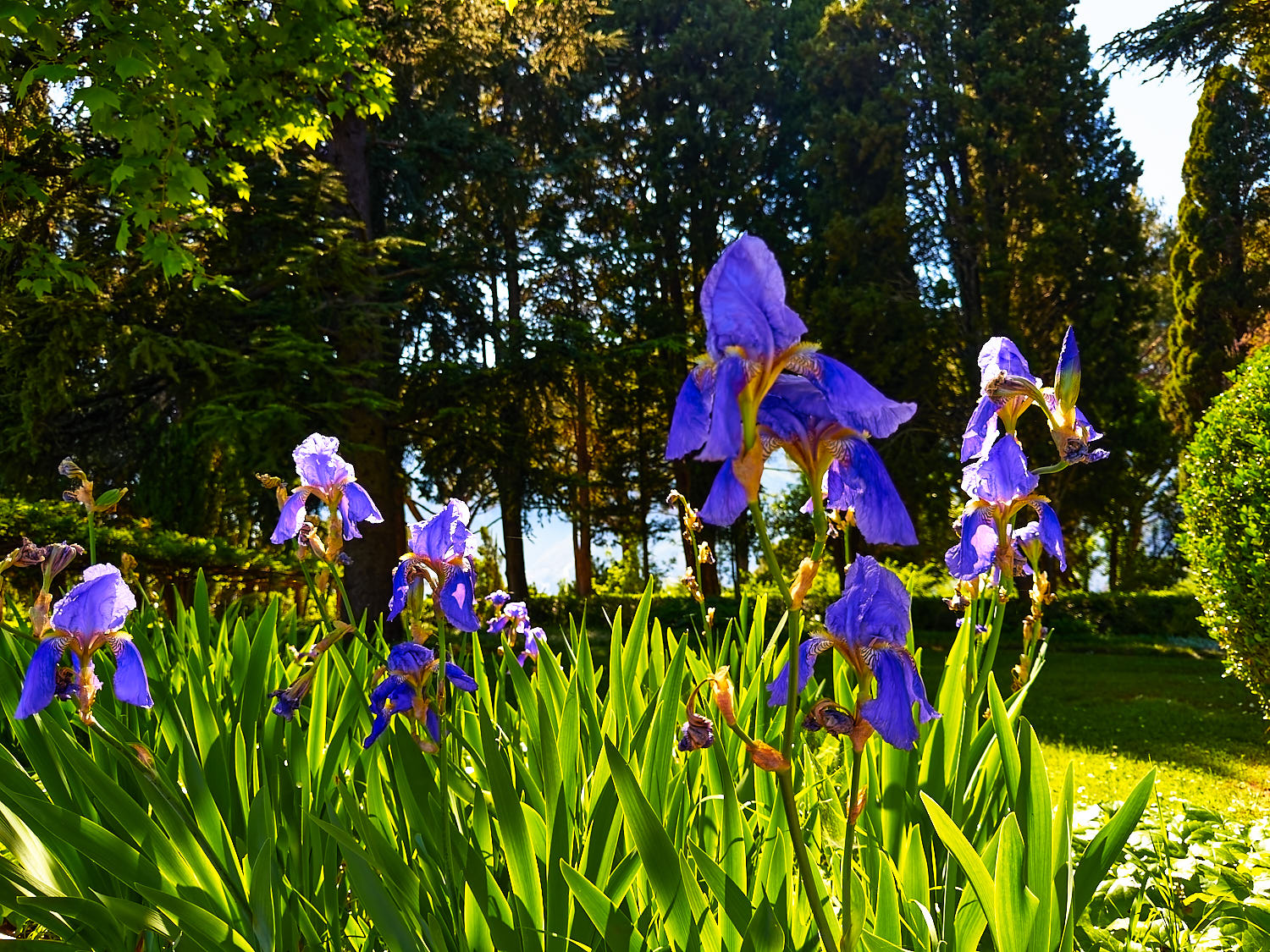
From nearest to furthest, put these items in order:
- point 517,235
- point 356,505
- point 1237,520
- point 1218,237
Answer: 1. point 356,505
2. point 1237,520
3. point 517,235
4. point 1218,237

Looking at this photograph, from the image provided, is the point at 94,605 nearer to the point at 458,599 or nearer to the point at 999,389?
the point at 458,599

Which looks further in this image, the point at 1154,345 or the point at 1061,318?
the point at 1154,345

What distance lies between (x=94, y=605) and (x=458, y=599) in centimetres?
57

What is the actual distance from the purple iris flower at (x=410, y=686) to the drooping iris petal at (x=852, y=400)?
80 centimetres

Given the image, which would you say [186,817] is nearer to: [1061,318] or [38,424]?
[38,424]

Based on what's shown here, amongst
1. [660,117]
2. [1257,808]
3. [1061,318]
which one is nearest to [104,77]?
[1257,808]

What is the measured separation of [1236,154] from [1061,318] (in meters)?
4.78

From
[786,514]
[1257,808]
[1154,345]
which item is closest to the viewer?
[1257,808]

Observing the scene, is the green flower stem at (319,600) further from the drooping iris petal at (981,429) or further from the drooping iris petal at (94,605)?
the drooping iris petal at (981,429)

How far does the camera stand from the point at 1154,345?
25.1 metres

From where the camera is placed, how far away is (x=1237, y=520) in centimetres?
480

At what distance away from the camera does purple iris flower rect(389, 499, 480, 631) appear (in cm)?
141

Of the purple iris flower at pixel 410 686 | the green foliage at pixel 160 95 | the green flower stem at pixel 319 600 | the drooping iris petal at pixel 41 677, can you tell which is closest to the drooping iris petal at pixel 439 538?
the purple iris flower at pixel 410 686

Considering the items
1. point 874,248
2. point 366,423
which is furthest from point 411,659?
point 874,248
